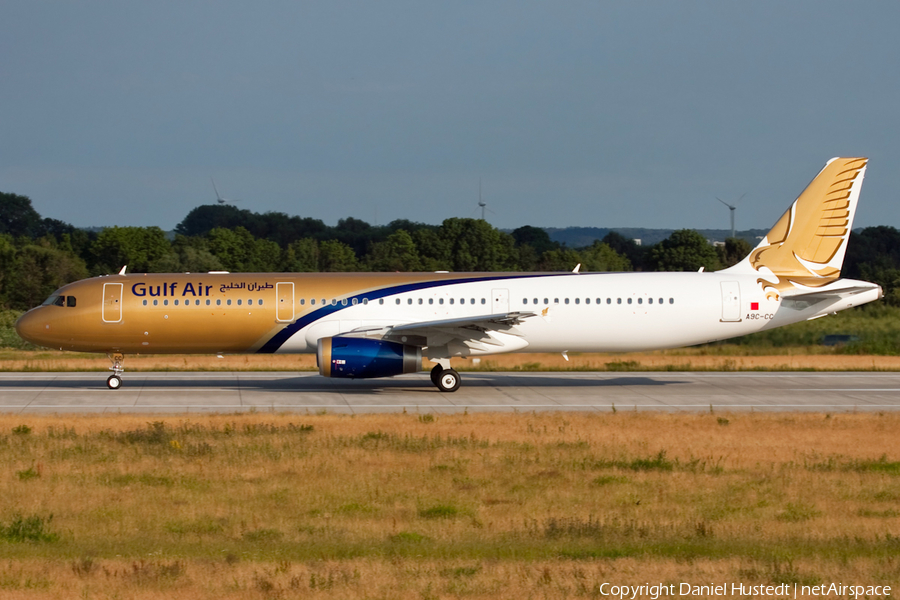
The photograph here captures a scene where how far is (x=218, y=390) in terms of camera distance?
29.2m

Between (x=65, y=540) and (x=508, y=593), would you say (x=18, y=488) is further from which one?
(x=508, y=593)

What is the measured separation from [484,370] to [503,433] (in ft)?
51.0

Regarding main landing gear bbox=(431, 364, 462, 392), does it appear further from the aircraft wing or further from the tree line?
the tree line

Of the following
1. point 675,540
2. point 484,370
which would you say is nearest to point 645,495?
point 675,540

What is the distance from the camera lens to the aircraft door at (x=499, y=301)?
28656mm

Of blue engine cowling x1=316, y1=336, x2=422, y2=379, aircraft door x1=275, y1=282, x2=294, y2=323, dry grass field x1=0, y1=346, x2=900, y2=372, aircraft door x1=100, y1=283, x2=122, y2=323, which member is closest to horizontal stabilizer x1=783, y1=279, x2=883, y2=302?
dry grass field x1=0, y1=346, x2=900, y2=372

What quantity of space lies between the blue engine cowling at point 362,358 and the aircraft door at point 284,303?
1951mm

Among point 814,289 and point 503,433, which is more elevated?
point 814,289

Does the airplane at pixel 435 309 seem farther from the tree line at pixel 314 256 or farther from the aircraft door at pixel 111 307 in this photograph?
the tree line at pixel 314 256

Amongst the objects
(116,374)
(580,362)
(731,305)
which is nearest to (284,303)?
(116,374)

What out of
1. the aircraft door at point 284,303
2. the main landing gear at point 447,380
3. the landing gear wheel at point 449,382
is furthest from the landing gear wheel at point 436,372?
the aircraft door at point 284,303

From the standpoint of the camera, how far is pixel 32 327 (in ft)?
93.3

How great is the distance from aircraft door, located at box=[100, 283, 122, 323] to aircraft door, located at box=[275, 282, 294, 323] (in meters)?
4.72

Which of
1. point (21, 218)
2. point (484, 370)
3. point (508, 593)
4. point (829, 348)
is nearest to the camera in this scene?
point (508, 593)
